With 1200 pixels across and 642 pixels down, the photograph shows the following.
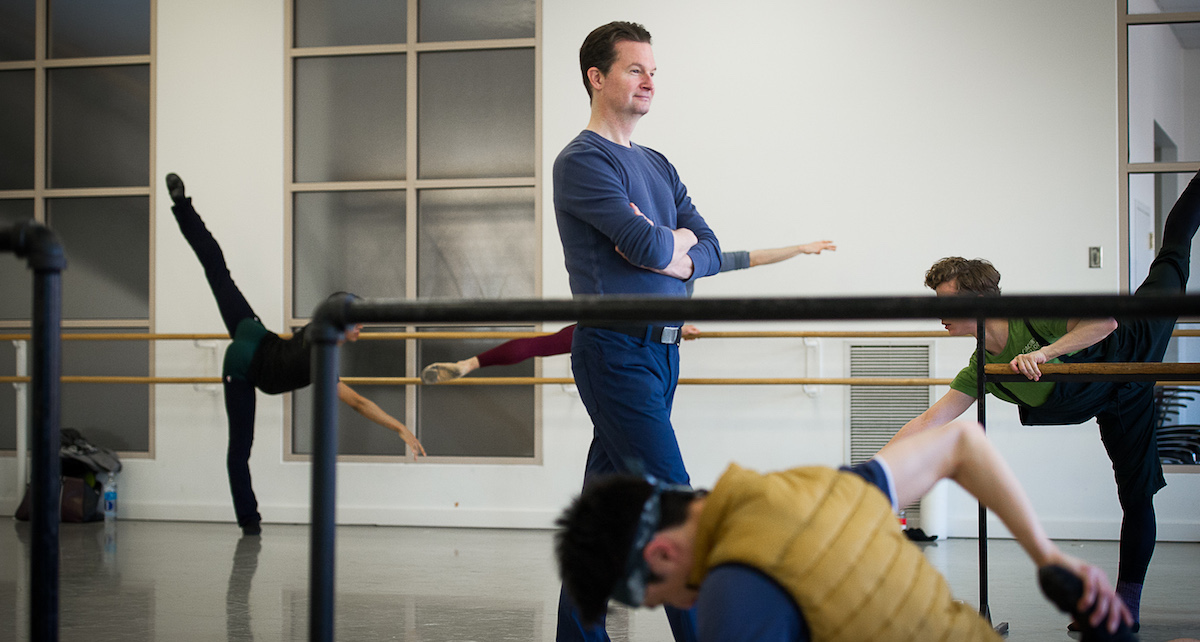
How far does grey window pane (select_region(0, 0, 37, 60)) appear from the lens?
5.41 meters

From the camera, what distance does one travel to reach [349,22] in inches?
202

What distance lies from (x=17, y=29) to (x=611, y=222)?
5.15 meters

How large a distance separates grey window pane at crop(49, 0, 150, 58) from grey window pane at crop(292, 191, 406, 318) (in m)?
1.40

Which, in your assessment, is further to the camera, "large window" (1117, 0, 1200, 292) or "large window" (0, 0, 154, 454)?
"large window" (0, 0, 154, 454)

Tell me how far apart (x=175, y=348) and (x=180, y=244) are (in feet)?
1.92

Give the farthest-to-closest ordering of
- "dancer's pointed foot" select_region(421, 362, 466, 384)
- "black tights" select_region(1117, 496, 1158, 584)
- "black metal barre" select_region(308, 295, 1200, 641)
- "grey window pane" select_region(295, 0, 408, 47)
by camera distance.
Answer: "grey window pane" select_region(295, 0, 408, 47), "dancer's pointed foot" select_region(421, 362, 466, 384), "black tights" select_region(1117, 496, 1158, 584), "black metal barre" select_region(308, 295, 1200, 641)

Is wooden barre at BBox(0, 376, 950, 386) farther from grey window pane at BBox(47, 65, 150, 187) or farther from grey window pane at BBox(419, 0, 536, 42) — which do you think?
grey window pane at BBox(419, 0, 536, 42)

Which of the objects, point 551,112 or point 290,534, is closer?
point 290,534

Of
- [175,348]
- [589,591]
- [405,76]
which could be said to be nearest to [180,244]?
[175,348]

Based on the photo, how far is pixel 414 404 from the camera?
5.00 meters

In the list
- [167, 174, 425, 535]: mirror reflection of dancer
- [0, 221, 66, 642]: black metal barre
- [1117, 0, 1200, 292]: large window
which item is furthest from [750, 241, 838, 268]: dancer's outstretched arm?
[0, 221, 66, 642]: black metal barre

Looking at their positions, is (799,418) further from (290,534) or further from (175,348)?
(175,348)

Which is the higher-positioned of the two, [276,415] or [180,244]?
[180,244]

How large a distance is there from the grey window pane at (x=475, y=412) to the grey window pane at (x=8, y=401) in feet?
8.06
